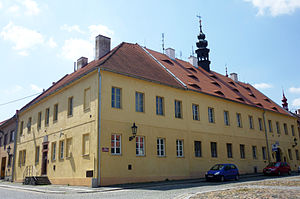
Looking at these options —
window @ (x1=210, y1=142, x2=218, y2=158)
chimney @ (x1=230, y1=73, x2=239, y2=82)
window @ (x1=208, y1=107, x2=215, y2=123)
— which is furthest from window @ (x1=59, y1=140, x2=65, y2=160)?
chimney @ (x1=230, y1=73, x2=239, y2=82)

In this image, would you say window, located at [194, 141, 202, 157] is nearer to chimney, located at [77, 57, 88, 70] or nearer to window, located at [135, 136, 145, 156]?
window, located at [135, 136, 145, 156]

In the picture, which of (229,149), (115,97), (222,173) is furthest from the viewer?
(229,149)

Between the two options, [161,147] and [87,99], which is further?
[161,147]

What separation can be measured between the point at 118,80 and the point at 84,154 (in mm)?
5350

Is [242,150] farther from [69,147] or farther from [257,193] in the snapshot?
[257,193]

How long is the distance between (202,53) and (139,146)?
1992 cm

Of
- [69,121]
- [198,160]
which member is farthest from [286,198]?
[69,121]

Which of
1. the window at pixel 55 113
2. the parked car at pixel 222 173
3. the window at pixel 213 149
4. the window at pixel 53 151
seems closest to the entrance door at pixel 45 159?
the window at pixel 53 151

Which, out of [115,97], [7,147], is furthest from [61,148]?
[7,147]

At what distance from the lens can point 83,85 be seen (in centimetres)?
2059

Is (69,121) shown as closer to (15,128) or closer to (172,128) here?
(172,128)

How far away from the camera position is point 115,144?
18.5 m

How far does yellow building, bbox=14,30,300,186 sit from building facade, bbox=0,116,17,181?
6.83 ft

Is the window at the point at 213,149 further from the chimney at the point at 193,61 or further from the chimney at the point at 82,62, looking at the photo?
the chimney at the point at 82,62
